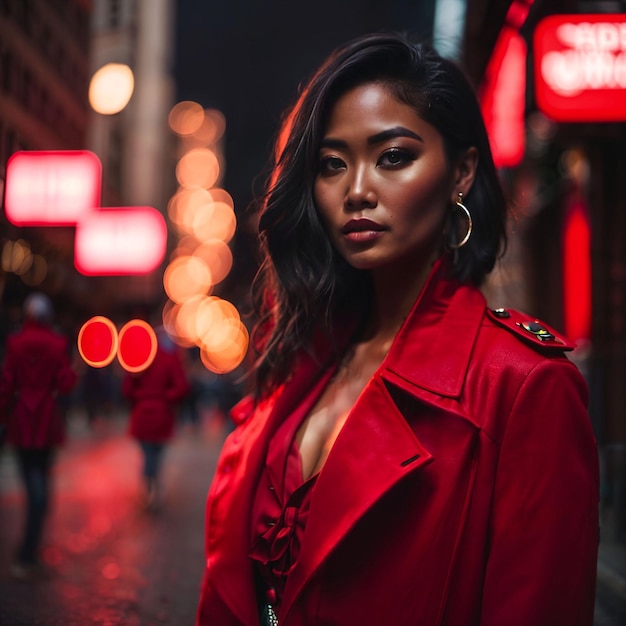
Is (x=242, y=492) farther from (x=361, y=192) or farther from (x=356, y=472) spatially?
(x=361, y=192)

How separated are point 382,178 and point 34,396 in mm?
2408

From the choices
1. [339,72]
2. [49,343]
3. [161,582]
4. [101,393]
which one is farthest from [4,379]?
[101,393]

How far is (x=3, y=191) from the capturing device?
9.08ft

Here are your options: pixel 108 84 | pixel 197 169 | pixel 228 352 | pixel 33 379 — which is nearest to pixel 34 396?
pixel 33 379

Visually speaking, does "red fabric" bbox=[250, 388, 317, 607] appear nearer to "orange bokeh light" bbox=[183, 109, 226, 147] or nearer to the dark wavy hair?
the dark wavy hair

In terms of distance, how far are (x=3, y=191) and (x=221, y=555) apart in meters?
1.64

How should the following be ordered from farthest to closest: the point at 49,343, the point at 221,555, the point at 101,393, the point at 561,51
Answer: the point at 101,393 < the point at 561,51 < the point at 49,343 < the point at 221,555

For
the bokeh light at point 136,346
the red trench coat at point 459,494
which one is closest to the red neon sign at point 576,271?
the bokeh light at point 136,346

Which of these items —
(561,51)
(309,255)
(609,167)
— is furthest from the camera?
(609,167)

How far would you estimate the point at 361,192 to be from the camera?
1.82 meters

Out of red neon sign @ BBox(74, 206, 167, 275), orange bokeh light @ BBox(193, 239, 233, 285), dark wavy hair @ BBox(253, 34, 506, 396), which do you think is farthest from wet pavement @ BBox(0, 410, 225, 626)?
orange bokeh light @ BBox(193, 239, 233, 285)

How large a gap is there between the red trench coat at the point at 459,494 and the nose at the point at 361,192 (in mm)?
330

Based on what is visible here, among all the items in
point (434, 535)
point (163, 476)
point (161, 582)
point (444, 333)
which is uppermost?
point (444, 333)

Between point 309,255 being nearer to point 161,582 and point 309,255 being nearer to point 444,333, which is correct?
point 444,333
